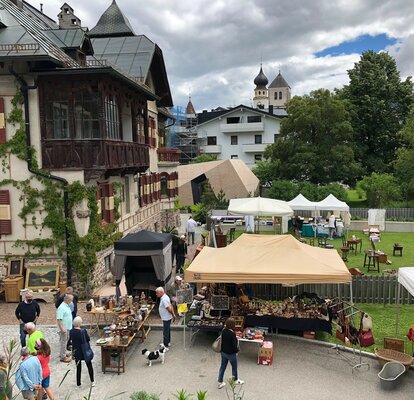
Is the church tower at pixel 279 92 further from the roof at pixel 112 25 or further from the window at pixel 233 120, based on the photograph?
the roof at pixel 112 25

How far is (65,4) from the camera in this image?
63.5 feet

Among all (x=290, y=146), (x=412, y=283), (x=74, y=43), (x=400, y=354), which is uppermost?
(x=74, y=43)

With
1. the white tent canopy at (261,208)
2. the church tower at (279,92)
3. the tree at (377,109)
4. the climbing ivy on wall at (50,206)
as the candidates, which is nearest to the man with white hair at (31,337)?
the climbing ivy on wall at (50,206)

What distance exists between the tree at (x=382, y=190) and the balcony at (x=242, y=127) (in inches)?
1083

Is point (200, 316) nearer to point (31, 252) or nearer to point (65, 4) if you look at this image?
point (31, 252)

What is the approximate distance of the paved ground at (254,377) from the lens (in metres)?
8.72

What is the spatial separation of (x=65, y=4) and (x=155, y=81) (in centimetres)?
763

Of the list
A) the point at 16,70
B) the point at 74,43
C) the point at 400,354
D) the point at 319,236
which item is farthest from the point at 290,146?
the point at 400,354

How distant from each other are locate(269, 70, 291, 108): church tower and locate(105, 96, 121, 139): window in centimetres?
11031

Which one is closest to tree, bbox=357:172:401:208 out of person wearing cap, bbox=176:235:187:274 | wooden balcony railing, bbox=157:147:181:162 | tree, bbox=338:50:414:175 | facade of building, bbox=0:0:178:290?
tree, bbox=338:50:414:175

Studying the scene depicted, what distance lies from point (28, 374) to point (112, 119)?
35.8 ft

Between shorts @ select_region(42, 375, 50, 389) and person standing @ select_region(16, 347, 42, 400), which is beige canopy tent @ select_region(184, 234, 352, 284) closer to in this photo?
shorts @ select_region(42, 375, 50, 389)

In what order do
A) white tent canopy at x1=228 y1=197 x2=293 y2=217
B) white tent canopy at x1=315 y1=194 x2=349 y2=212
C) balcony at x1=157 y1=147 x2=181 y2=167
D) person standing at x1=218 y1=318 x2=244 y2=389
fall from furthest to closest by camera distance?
balcony at x1=157 y1=147 x2=181 y2=167
white tent canopy at x1=315 y1=194 x2=349 y2=212
white tent canopy at x1=228 y1=197 x2=293 y2=217
person standing at x1=218 y1=318 x2=244 y2=389

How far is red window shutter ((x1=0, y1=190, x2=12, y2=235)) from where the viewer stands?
15.0 m
